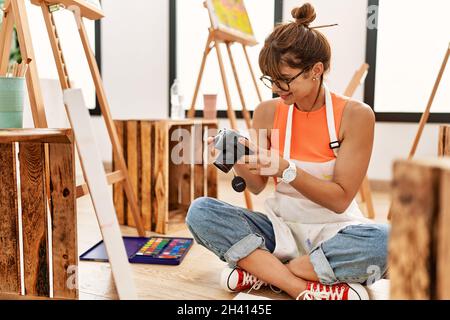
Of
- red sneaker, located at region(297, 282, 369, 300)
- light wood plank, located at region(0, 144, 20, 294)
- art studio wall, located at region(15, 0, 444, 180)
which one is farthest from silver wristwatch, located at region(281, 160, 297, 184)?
art studio wall, located at region(15, 0, 444, 180)

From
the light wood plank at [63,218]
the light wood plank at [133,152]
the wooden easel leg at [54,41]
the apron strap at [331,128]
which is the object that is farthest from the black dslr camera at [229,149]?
the light wood plank at [133,152]

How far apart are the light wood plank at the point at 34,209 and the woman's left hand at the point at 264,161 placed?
484 millimetres

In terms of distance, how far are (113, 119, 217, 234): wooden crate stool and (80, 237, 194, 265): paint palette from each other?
16 centimetres

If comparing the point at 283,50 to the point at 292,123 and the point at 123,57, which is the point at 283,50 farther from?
the point at 123,57

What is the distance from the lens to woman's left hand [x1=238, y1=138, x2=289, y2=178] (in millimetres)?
1094

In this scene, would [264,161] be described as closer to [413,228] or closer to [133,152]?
[413,228]

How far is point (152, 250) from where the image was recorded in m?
1.57

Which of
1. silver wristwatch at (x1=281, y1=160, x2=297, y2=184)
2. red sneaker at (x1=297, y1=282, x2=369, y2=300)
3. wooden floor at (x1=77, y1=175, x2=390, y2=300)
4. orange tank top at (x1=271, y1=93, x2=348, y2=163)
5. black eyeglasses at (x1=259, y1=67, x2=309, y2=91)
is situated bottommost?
wooden floor at (x1=77, y1=175, x2=390, y2=300)

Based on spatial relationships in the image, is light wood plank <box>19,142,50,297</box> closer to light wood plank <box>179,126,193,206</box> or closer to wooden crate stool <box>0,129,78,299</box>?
wooden crate stool <box>0,129,78,299</box>

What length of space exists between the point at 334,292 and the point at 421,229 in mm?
786

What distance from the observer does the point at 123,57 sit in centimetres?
349
